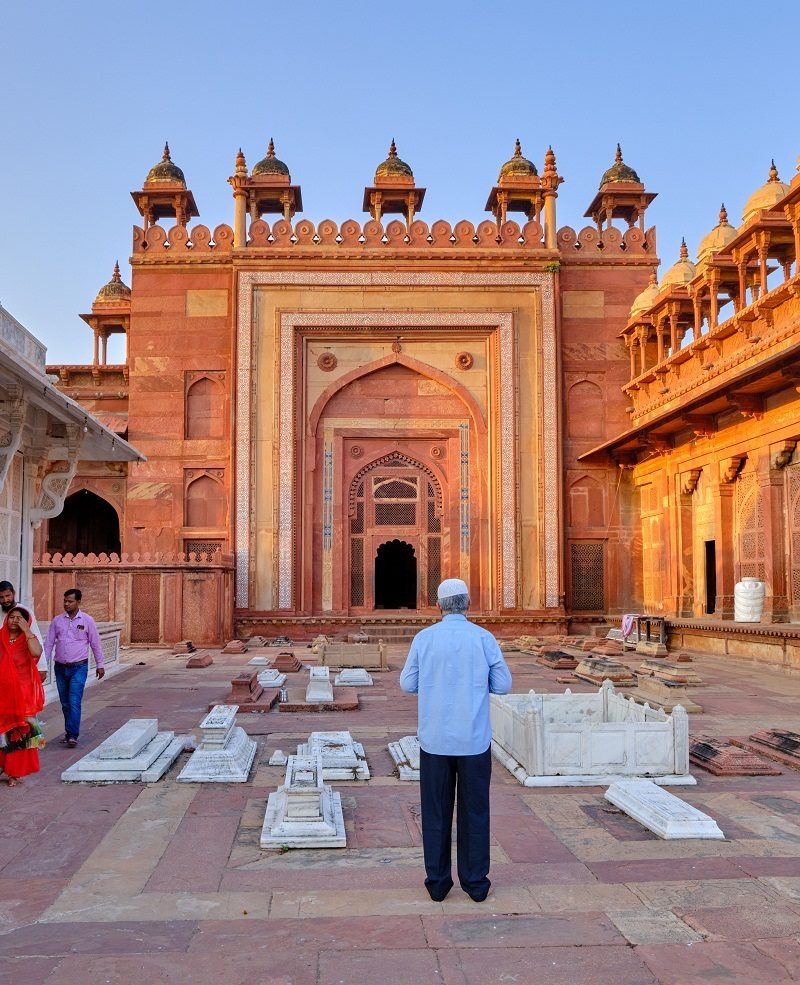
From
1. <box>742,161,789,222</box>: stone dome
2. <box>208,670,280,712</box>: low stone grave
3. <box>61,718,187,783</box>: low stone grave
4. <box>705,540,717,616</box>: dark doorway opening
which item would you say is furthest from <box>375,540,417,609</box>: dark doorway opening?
<box>61,718,187,783</box>: low stone grave

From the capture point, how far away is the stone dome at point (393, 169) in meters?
19.9

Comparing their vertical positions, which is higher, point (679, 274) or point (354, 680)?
point (679, 274)

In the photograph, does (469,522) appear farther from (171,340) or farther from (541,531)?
(171,340)

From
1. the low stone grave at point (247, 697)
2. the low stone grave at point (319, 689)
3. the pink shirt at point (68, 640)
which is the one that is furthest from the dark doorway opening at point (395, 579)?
the pink shirt at point (68, 640)

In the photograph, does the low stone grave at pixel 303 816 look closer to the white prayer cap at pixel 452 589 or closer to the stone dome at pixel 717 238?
the white prayer cap at pixel 452 589

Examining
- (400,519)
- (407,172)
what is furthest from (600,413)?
(407,172)

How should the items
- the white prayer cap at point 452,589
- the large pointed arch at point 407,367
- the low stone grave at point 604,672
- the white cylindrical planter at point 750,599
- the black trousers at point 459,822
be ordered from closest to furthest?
the black trousers at point 459,822, the white prayer cap at point 452,589, the low stone grave at point 604,672, the white cylindrical planter at point 750,599, the large pointed arch at point 407,367

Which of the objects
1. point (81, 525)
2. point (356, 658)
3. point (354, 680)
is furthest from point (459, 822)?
point (81, 525)

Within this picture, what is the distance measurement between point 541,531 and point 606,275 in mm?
5366

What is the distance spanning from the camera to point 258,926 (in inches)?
124

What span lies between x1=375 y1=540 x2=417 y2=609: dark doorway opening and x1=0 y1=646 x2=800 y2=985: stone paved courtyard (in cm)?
1893

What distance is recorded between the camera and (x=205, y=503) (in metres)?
17.6

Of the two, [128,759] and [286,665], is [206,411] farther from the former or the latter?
[128,759]

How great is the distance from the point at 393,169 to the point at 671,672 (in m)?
14.0
